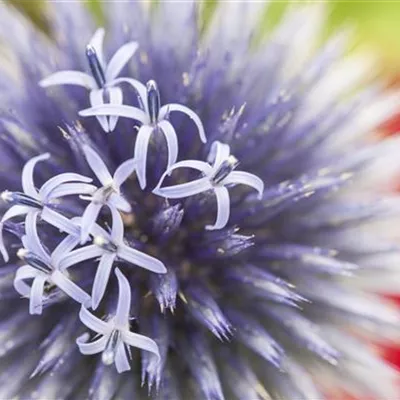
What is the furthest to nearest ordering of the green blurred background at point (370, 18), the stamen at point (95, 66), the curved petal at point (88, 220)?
the green blurred background at point (370, 18), the stamen at point (95, 66), the curved petal at point (88, 220)

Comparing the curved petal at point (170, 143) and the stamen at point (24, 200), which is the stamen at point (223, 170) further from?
the stamen at point (24, 200)

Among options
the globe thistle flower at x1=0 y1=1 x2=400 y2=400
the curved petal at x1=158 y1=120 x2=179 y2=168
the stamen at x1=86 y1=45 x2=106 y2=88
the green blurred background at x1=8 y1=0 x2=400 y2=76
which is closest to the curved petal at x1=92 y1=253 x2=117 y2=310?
the globe thistle flower at x1=0 y1=1 x2=400 y2=400

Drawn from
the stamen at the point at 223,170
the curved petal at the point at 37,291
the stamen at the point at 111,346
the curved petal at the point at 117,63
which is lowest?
the stamen at the point at 111,346

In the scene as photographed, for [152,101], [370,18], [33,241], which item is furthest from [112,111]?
[370,18]

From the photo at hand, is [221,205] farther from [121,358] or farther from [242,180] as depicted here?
[121,358]

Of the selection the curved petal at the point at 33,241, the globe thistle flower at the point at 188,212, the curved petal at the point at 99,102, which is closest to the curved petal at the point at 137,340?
the globe thistle flower at the point at 188,212

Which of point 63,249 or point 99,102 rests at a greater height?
point 99,102

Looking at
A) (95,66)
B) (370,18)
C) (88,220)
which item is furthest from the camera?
(370,18)
